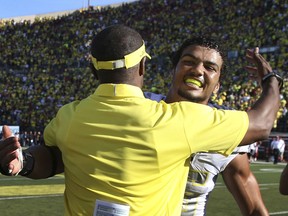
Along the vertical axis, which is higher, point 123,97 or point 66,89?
point 123,97

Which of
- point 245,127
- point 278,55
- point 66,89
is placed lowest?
point 66,89

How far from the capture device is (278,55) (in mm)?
23766

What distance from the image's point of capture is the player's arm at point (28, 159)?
1952mm

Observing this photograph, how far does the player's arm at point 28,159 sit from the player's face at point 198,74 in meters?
0.93

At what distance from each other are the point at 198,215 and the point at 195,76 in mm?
770

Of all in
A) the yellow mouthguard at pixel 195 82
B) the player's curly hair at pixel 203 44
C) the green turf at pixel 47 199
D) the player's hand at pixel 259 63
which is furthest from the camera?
the green turf at pixel 47 199

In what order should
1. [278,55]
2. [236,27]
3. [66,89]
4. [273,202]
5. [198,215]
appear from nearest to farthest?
1. [198,215]
2. [273,202]
3. [278,55]
4. [236,27]
5. [66,89]

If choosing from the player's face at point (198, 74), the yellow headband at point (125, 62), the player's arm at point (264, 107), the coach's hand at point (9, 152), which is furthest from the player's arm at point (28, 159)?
the player's face at point (198, 74)

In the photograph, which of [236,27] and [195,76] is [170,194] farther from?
[236,27]

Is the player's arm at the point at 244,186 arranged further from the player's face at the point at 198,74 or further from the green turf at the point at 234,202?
the green turf at the point at 234,202

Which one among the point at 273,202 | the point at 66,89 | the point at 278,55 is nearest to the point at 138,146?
the point at 273,202

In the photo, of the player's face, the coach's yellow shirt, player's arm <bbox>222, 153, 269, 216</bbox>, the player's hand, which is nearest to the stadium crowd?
player's arm <bbox>222, 153, 269, 216</bbox>

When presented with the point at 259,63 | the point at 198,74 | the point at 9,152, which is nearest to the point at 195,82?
the point at 198,74

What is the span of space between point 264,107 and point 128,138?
1.98 feet
